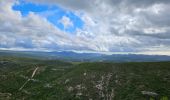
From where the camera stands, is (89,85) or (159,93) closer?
(159,93)

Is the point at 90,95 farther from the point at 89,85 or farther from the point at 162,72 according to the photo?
the point at 162,72

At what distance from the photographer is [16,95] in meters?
183

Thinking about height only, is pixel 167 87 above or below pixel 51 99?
above

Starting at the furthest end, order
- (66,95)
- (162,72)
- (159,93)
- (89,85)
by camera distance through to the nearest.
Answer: (162,72) < (89,85) < (66,95) < (159,93)

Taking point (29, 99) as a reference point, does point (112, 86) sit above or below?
above

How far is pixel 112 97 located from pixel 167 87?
137 ft

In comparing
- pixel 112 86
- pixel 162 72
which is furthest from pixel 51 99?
pixel 162 72

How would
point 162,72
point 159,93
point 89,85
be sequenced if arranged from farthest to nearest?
point 162,72 → point 89,85 → point 159,93

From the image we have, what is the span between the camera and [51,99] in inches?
6565

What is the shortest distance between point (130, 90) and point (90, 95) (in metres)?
28.4

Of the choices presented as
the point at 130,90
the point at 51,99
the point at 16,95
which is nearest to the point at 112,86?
the point at 130,90

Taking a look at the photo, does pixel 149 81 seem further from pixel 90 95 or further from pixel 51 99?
pixel 51 99

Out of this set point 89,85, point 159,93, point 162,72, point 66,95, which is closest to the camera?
point 159,93

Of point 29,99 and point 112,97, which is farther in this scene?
point 29,99
